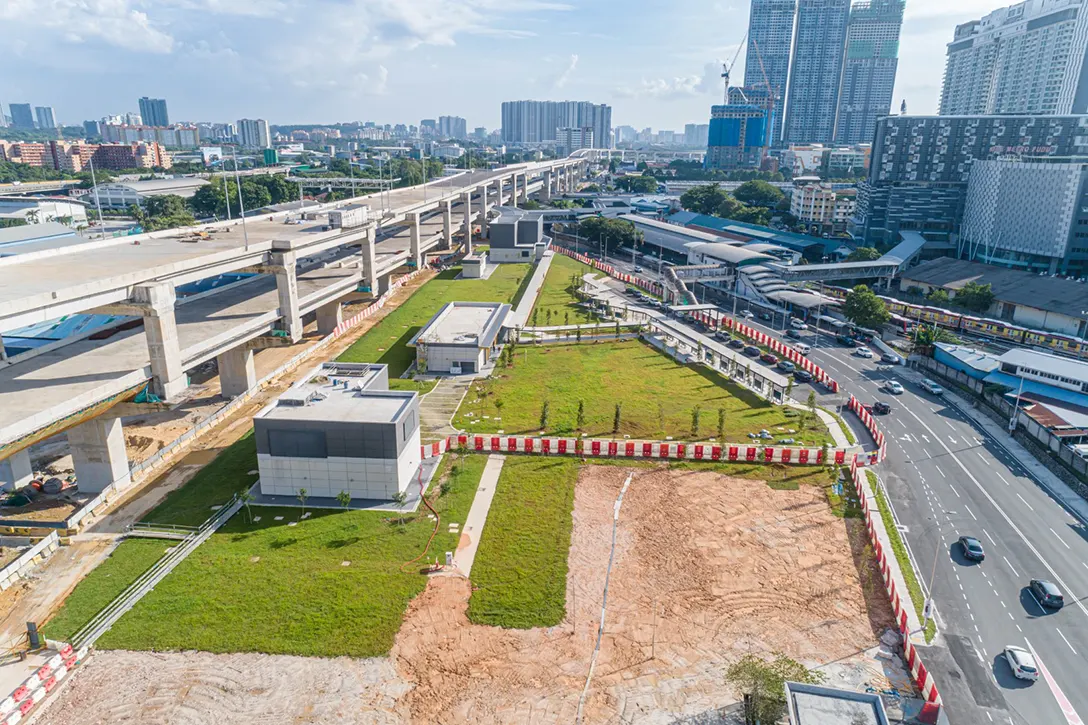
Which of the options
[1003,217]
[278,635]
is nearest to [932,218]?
[1003,217]

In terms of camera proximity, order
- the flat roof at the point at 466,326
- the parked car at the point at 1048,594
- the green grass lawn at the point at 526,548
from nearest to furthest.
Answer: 1. the green grass lawn at the point at 526,548
2. the parked car at the point at 1048,594
3. the flat roof at the point at 466,326

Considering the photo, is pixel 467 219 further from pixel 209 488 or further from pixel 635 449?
pixel 209 488

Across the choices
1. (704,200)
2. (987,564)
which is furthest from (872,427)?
(704,200)

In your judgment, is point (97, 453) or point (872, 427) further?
point (872, 427)

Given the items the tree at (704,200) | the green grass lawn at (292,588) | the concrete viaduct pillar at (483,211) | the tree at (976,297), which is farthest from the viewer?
the tree at (704,200)

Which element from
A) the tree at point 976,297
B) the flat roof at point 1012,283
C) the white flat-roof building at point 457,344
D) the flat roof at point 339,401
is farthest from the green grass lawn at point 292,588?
the flat roof at point 1012,283

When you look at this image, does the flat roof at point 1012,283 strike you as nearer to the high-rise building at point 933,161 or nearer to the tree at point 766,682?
the high-rise building at point 933,161

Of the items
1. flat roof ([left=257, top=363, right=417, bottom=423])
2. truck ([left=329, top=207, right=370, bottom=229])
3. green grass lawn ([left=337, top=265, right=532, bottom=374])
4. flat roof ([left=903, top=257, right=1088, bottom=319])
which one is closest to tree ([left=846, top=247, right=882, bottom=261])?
flat roof ([left=903, top=257, right=1088, bottom=319])
